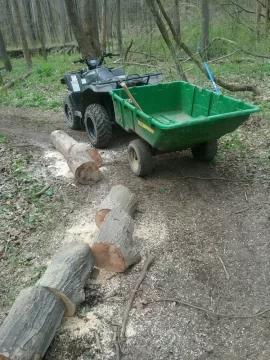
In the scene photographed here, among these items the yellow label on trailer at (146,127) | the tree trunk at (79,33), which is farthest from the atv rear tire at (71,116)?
the tree trunk at (79,33)

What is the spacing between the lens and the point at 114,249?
3.24m

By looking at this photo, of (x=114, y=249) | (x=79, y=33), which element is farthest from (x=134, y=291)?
(x=79, y=33)

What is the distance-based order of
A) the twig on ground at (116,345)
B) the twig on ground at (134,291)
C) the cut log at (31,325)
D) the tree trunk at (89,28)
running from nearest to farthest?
the cut log at (31,325) → the twig on ground at (116,345) → the twig on ground at (134,291) → the tree trunk at (89,28)

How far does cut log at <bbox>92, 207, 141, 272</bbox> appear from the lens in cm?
324

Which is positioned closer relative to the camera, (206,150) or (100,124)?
(206,150)

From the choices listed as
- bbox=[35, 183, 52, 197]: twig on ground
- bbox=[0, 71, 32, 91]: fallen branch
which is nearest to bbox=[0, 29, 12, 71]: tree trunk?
bbox=[0, 71, 32, 91]: fallen branch

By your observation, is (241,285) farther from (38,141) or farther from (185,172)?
(38,141)

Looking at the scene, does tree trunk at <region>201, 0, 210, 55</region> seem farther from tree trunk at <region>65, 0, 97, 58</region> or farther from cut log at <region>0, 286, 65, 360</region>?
cut log at <region>0, 286, 65, 360</region>

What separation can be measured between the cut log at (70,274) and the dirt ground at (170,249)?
0.49 feet

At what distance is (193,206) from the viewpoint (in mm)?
4223

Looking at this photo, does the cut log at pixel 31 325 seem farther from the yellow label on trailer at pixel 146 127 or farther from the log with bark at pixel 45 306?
the yellow label on trailer at pixel 146 127

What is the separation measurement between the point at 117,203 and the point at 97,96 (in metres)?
2.63

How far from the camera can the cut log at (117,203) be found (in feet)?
12.6

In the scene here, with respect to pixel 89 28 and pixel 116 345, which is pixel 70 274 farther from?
pixel 89 28
